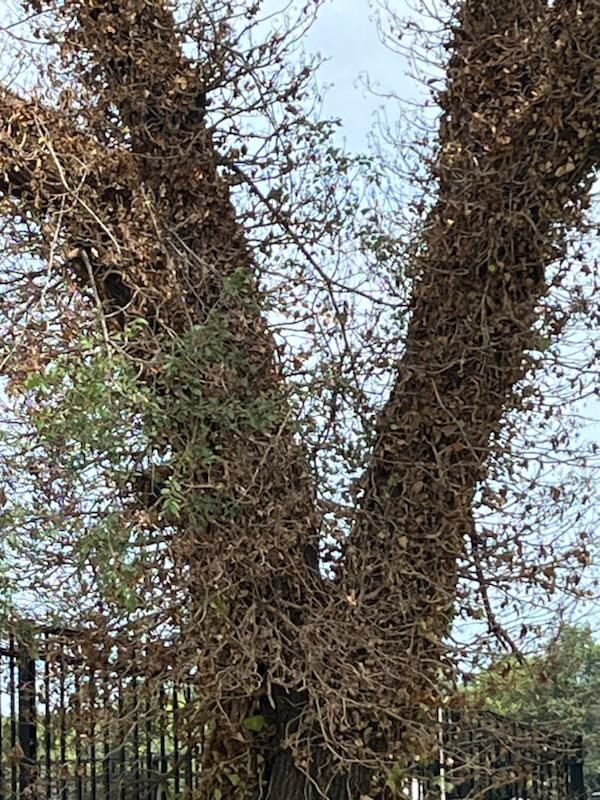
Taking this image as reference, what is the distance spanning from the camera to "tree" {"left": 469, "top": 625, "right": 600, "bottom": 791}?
3.71m

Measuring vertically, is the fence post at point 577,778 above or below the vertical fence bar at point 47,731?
below

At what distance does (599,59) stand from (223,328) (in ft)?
5.54

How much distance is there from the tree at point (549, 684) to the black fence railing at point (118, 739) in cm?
8

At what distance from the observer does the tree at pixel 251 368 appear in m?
3.45

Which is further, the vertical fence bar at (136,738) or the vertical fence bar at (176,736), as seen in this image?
the vertical fence bar at (176,736)

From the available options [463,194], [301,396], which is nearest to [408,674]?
[301,396]

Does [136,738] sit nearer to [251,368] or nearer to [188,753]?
[188,753]

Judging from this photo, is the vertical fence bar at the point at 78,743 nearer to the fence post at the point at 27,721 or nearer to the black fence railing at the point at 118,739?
the black fence railing at the point at 118,739

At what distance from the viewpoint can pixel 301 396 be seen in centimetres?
380

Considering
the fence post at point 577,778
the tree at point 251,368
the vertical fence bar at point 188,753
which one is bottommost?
the fence post at point 577,778

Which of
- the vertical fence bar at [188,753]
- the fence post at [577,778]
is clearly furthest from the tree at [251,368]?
the fence post at [577,778]

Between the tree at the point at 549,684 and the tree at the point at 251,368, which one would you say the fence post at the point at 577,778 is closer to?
the tree at the point at 549,684

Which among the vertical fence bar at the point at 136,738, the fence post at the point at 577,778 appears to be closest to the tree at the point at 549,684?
the fence post at the point at 577,778

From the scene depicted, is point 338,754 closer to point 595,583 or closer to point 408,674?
point 408,674
